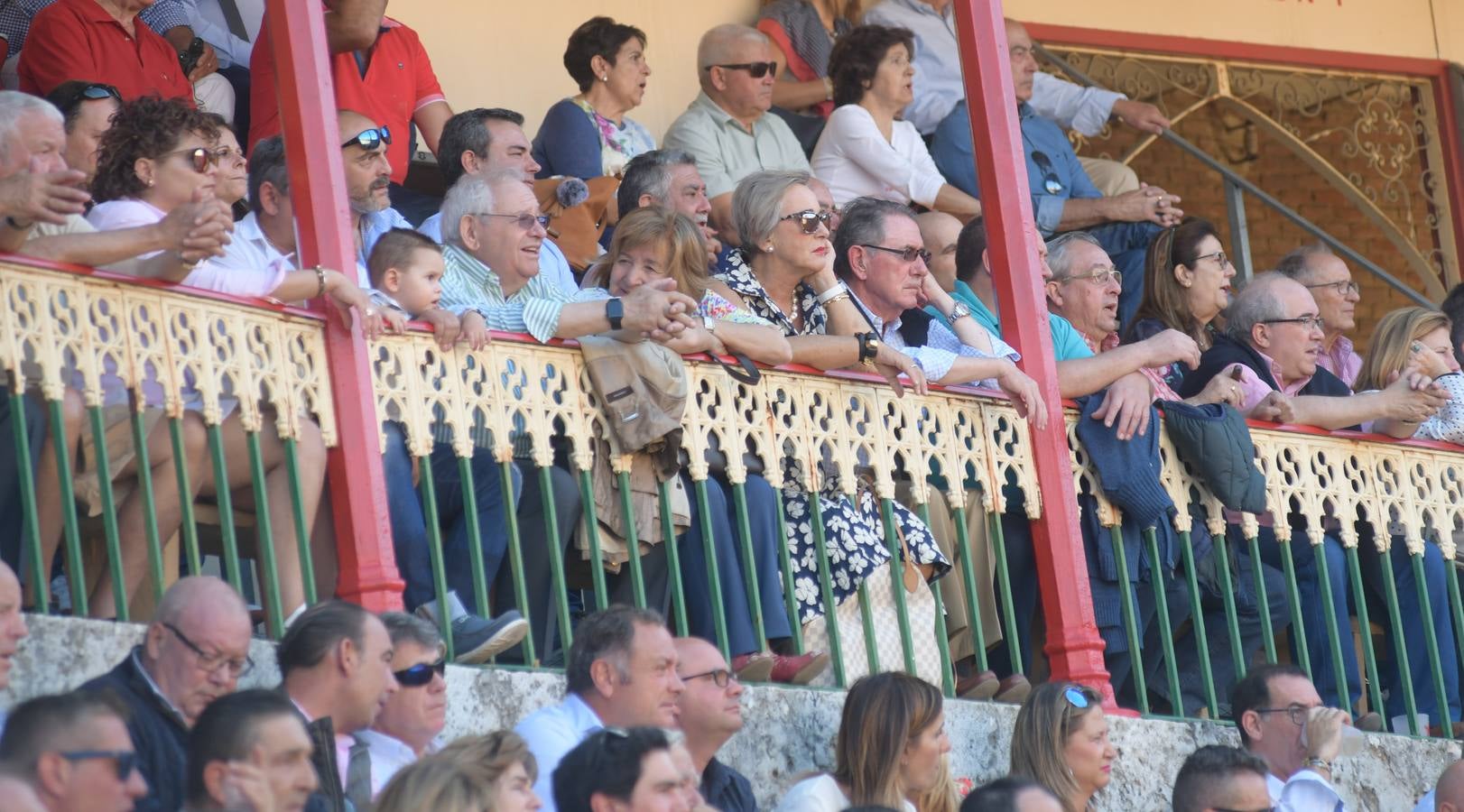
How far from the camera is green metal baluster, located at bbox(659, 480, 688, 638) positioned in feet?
23.1

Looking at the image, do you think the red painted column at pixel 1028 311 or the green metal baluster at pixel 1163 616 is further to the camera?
the green metal baluster at pixel 1163 616

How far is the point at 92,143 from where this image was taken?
688 centimetres

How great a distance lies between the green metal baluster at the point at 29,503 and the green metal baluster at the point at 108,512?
0.52 feet

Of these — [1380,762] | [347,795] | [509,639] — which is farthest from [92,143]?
[1380,762]

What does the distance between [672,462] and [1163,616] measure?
6.49 ft

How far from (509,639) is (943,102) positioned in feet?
17.4

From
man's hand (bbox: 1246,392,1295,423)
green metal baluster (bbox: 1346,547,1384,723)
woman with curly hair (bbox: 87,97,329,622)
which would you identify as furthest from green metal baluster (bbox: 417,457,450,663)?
green metal baluster (bbox: 1346,547,1384,723)

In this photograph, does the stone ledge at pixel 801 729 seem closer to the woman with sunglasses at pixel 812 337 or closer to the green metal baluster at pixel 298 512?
the green metal baluster at pixel 298 512

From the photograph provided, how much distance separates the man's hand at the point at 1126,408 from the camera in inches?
321

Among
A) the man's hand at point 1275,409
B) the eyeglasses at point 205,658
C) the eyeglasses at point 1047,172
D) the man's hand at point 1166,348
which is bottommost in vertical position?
the eyeglasses at point 205,658

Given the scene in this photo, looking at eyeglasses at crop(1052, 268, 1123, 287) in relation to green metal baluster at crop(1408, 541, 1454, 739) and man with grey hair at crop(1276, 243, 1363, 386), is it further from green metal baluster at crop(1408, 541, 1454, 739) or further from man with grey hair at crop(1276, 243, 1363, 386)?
green metal baluster at crop(1408, 541, 1454, 739)

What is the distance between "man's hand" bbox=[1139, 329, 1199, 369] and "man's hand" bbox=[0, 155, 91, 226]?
377 centimetres

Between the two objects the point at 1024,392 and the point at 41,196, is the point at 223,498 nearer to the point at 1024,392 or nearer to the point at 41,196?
the point at 41,196

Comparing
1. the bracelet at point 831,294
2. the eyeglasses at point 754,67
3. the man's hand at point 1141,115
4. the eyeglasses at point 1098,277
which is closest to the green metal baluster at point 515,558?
the bracelet at point 831,294
